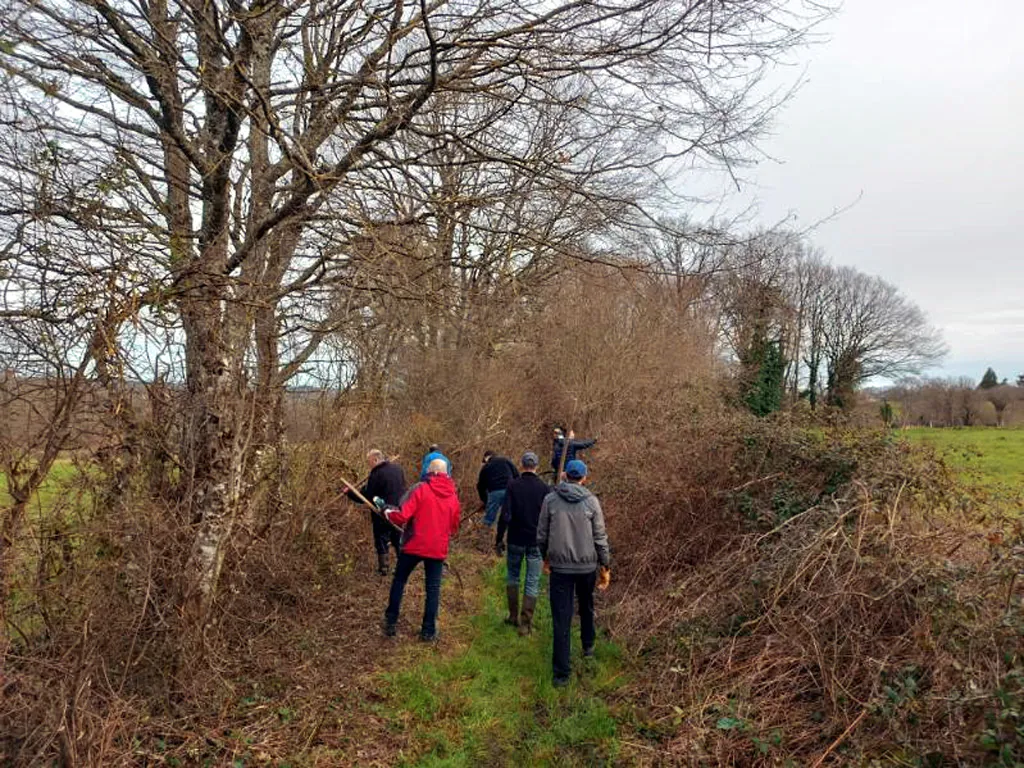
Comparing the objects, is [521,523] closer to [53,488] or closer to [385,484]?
[385,484]

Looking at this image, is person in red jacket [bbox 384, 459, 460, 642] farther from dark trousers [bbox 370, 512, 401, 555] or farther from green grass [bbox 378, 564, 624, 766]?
dark trousers [bbox 370, 512, 401, 555]

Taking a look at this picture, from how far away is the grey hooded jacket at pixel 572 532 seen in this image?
18.3 feet

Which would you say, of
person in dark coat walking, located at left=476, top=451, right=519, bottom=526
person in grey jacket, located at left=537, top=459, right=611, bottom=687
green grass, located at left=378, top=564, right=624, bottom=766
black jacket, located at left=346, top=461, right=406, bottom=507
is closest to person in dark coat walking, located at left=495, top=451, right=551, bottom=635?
green grass, located at left=378, top=564, right=624, bottom=766

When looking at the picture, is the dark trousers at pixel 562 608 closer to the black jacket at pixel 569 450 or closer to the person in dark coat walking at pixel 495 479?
the person in dark coat walking at pixel 495 479

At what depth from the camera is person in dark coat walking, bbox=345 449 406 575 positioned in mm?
8438

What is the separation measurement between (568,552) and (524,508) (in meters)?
1.76

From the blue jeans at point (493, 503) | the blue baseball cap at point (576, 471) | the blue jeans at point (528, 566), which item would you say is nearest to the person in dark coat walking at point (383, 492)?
the blue jeans at point (528, 566)

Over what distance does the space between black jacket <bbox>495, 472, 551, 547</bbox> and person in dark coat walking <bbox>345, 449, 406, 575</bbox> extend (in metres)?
1.78

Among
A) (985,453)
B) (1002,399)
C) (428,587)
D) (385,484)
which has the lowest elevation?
(428,587)

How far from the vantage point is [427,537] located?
6.22m

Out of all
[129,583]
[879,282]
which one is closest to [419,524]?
[129,583]

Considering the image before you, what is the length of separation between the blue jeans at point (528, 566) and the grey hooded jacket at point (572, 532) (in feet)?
3.18

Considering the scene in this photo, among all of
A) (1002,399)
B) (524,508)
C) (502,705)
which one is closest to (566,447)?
(524,508)

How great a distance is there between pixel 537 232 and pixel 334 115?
1950 mm
